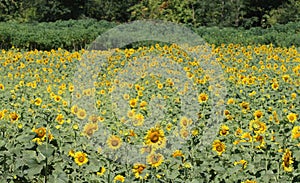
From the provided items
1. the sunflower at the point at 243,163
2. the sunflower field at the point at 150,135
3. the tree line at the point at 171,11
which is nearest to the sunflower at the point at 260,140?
the sunflower field at the point at 150,135

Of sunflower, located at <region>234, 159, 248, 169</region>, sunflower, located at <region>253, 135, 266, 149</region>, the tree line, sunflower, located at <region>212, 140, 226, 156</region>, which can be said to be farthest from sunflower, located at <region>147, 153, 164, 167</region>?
the tree line

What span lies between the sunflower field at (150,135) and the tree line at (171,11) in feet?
54.7

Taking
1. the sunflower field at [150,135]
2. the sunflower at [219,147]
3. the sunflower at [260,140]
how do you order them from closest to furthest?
1. the sunflower field at [150,135]
2. the sunflower at [219,147]
3. the sunflower at [260,140]

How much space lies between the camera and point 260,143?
3350 millimetres

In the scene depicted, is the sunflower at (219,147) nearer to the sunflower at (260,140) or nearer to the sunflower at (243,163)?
the sunflower at (243,163)

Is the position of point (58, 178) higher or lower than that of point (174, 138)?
higher

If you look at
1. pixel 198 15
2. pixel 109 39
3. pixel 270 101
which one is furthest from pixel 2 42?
pixel 270 101

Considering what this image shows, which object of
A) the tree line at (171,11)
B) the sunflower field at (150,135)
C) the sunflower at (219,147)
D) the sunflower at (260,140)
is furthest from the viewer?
the tree line at (171,11)

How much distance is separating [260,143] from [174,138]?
1.25m

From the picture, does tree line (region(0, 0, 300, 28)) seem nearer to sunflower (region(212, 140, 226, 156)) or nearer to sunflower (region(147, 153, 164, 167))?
sunflower (region(212, 140, 226, 156))

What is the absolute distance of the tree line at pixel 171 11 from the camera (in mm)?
26125

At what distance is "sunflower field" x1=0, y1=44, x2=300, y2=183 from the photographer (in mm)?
2883

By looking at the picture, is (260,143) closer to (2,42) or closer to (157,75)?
(157,75)

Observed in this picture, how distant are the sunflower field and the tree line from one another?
16.7 metres
